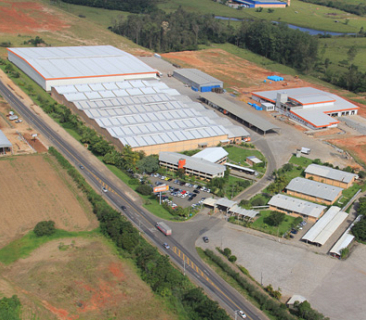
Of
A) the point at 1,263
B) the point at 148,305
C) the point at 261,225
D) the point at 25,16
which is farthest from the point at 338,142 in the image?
the point at 25,16

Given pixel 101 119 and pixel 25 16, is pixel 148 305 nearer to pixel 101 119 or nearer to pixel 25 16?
pixel 101 119

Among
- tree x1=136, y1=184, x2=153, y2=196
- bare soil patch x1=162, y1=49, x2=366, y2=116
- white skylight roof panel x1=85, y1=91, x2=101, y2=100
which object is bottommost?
bare soil patch x1=162, y1=49, x2=366, y2=116

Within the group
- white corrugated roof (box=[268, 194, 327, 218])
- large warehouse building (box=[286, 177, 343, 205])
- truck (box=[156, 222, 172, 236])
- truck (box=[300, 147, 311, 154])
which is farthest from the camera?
truck (box=[300, 147, 311, 154])

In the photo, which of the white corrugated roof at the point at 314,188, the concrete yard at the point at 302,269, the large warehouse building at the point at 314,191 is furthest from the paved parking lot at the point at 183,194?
the white corrugated roof at the point at 314,188

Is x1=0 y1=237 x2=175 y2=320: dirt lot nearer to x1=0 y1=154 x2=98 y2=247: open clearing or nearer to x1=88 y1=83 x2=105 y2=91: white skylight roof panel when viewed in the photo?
x1=0 y1=154 x2=98 y2=247: open clearing

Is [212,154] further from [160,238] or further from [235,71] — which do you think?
[235,71]

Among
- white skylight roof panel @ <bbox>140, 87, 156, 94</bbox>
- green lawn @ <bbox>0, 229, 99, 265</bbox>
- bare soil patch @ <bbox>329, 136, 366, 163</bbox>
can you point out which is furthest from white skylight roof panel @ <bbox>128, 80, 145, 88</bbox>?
green lawn @ <bbox>0, 229, 99, 265</bbox>

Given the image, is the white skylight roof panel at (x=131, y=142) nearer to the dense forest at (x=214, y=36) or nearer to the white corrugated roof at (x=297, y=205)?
the white corrugated roof at (x=297, y=205)
